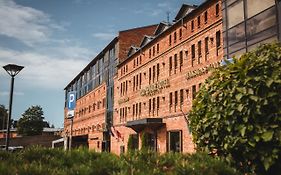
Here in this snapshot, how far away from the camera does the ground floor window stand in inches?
1087

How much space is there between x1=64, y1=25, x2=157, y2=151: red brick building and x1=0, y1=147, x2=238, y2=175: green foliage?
117ft

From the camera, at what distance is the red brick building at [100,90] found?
4694cm

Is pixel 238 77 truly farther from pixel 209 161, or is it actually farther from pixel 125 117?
pixel 125 117

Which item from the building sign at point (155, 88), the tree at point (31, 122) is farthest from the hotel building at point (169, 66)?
the tree at point (31, 122)

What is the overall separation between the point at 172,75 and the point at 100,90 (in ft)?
85.3

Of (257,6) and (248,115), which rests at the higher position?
(257,6)

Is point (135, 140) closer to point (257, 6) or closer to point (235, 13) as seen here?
point (235, 13)

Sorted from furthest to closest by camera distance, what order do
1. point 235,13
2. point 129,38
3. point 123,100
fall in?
point 129,38, point 123,100, point 235,13

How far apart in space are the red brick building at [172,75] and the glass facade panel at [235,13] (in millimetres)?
3501

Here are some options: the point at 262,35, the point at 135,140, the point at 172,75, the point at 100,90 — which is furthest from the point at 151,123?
the point at 100,90

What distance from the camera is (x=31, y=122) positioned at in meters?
92.0

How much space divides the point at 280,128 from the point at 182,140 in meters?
20.6

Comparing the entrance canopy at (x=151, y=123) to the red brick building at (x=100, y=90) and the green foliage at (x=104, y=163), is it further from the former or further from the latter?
the green foliage at (x=104, y=163)

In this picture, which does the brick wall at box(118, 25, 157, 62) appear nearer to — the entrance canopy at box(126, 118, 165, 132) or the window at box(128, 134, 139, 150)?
the window at box(128, 134, 139, 150)
